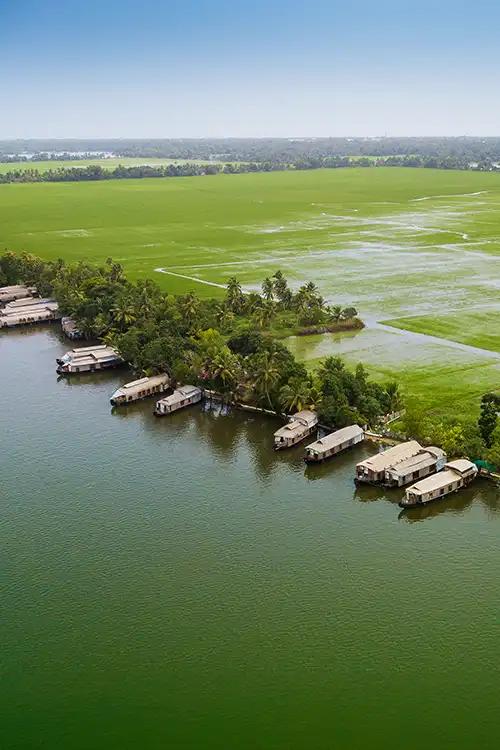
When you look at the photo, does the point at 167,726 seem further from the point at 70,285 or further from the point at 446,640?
the point at 70,285

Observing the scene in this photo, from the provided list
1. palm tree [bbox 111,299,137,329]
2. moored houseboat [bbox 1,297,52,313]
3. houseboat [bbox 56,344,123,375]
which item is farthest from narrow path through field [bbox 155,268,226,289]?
houseboat [bbox 56,344,123,375]

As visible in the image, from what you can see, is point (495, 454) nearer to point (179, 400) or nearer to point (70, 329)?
point (179, 400)

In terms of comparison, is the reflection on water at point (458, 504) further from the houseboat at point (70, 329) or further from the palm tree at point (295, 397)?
the houseboat at point (70, 329)

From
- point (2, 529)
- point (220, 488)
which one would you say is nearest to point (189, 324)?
point (220, 488)

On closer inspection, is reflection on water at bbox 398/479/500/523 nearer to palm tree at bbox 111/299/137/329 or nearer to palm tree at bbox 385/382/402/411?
palm tree at bbox 385/382/402/411

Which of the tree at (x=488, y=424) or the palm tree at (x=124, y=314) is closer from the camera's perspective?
the tree at (x=488, y=424)

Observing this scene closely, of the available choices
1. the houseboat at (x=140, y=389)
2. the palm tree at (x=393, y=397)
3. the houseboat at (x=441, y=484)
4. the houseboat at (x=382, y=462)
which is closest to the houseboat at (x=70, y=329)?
the houseboat at (x=140, y=389)

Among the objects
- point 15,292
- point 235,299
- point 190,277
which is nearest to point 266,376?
point 235,299
